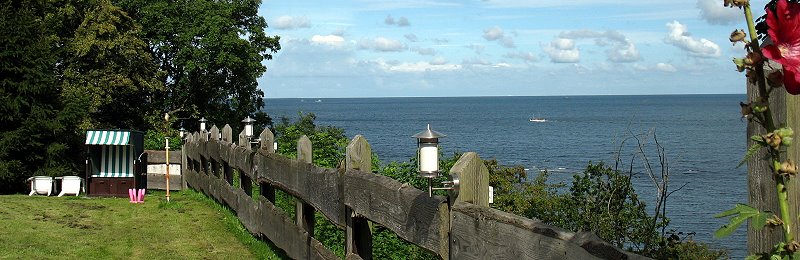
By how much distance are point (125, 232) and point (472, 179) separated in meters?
7.97

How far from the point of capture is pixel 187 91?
40.8 meters

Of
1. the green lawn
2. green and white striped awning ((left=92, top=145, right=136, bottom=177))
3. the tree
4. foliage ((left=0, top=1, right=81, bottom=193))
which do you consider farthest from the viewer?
the tree

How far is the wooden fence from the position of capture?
3.36 m

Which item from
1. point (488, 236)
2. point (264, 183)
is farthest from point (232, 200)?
point (488, 236)

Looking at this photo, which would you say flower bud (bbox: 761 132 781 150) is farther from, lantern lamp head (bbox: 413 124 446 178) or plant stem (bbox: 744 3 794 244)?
lantern lamp head (bbox: 413 124 446 178)

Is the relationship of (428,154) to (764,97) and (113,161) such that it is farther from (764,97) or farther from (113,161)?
(113,161)

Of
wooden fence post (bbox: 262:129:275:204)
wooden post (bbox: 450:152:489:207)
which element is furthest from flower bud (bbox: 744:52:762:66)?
wooden fence post (bbox: 262:129:275:204)

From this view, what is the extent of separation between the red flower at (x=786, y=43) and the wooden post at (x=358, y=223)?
515 centimetres

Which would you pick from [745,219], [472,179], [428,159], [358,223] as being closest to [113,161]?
[358,223]

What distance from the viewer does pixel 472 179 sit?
4129mm

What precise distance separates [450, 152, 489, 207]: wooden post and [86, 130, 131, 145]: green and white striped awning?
15.2 meters

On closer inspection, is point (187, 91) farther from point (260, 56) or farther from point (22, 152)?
point (22, 152)

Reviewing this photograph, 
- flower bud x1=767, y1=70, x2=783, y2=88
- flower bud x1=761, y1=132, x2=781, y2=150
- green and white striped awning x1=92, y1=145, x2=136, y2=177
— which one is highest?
flower bud x1=767, y1=70, x2=783, y2=88

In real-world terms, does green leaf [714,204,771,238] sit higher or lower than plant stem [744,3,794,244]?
lower
